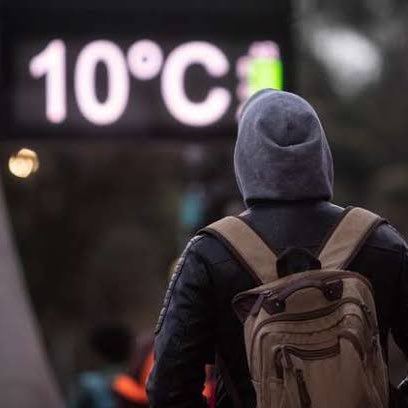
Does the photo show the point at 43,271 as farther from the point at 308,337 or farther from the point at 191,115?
the point at 308,337

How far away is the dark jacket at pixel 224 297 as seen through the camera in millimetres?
3369

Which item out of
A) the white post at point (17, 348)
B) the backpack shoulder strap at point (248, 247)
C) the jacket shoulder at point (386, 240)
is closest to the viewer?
the backpack shoulder strap at point (248, 247)

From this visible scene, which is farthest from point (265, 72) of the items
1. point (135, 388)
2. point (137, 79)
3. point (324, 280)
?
point (324, 280)

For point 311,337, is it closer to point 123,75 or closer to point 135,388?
point 135,388

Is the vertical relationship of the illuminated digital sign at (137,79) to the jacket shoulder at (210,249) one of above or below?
below

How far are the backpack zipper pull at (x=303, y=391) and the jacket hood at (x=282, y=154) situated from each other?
0.46m

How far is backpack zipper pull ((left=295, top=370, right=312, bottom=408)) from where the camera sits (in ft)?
10.5

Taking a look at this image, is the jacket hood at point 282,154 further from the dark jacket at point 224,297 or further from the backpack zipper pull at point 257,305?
the backpack zipper pull at point 257,305

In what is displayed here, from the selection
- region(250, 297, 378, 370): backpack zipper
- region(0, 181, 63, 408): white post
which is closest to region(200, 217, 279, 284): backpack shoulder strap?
region(250, 297, 378, 370): backpack zipper

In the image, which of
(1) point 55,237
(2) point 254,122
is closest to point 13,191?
(1) point 55,237

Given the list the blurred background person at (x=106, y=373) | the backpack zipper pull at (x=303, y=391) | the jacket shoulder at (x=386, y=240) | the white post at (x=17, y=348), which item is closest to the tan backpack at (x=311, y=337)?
the backpack zipper pull at (x=303, y=391)

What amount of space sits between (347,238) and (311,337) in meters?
0.28

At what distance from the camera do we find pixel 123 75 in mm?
7105

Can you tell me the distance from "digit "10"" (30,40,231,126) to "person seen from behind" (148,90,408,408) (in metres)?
3.50
